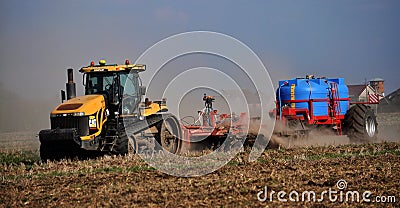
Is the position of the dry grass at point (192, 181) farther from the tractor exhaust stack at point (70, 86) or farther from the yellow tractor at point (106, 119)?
the tractor exhaust stack at point (70, 86)

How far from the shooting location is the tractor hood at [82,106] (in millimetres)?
13719

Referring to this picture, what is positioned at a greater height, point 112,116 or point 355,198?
point 112,116

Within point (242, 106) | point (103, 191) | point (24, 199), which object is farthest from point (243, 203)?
point (242, 106)

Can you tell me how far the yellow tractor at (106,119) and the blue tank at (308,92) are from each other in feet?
12.9

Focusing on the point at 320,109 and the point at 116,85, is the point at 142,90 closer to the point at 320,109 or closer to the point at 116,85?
the point at 116,85

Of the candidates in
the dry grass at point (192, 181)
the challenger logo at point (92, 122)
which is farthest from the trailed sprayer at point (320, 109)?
the challenger logo at point (92, 122)

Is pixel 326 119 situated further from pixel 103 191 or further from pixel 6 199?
pixel 6 199

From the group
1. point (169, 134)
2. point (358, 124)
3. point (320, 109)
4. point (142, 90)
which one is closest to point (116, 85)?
point (142, 90)

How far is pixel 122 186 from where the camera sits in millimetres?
9633

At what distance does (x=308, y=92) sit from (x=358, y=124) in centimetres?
197

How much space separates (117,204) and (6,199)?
2169mm

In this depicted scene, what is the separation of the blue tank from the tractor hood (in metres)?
6.24

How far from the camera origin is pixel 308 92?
17312mm

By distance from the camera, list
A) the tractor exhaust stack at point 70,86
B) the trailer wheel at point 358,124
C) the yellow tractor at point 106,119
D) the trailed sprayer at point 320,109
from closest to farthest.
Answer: the yellow tractor at point 106,119, the tractor exhaust stack at point 70,86, the trailed sprayer at point 320,109, the trailer wheel at point 358,124
